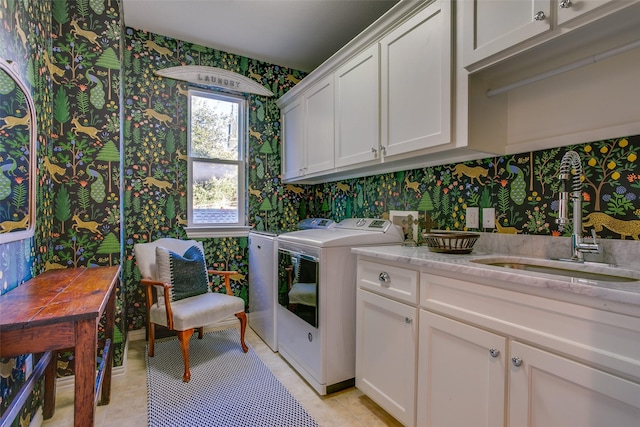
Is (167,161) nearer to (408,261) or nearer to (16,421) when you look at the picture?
(16,421)

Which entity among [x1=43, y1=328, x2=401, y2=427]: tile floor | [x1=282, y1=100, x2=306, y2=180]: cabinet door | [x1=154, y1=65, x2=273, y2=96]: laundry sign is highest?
[x1=154, y1=65, x2=273, y2=96]: laundry sign

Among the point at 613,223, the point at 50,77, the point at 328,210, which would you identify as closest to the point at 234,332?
the point at 328,210

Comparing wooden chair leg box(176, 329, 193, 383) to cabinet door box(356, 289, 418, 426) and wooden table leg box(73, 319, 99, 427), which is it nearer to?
wooden table leg box(73, 319, 99, 427)

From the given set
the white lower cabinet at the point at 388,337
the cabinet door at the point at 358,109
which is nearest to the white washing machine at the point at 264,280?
the cabinet door at the point at 358,109

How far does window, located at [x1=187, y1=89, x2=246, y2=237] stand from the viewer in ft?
10.3

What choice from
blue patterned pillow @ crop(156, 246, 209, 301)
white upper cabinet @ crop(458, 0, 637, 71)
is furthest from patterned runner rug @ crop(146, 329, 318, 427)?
white upper cabinet @ crop(458, 0, 637, 71)

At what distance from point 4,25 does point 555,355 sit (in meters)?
2.41

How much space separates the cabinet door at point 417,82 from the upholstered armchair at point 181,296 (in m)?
1.67

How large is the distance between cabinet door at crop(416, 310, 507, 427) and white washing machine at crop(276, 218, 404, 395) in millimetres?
633

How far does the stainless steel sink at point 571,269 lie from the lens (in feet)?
4.05

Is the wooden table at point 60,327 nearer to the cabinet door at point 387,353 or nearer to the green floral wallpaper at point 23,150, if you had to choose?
the green floral wallpaper at point 23,150

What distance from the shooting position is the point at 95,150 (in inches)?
83.6

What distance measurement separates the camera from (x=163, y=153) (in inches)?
116

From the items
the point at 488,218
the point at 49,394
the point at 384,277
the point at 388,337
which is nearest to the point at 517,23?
the point at 488,218
